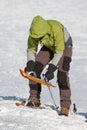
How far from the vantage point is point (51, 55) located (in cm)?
851

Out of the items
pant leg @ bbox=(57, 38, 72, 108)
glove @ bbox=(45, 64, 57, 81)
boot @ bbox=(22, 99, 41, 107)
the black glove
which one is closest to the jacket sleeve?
the black glove

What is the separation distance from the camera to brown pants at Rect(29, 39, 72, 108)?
8.28 metres

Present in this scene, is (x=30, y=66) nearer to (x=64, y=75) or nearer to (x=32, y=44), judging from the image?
(x=32, y=44)

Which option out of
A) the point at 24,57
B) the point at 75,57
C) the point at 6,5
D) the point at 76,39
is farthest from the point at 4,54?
the point at 6,5

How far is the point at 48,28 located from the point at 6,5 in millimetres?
15560

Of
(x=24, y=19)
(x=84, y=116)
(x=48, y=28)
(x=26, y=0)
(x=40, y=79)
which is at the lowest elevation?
(x=84, y=116)

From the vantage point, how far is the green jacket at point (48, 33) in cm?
791

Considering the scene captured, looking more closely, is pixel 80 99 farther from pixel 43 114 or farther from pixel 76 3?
pixel 76 3

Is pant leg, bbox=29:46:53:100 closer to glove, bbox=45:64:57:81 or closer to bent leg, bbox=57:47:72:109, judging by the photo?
bent leg, bbox=57:47:72:109

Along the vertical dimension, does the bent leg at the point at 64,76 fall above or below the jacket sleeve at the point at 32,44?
below

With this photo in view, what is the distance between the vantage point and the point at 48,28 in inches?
317

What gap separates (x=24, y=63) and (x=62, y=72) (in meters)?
6.08

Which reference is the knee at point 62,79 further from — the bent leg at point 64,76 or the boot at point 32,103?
the boot at point 32,103

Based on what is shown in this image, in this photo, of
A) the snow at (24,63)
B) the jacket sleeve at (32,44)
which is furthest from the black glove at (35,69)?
the snow at (24,63)
